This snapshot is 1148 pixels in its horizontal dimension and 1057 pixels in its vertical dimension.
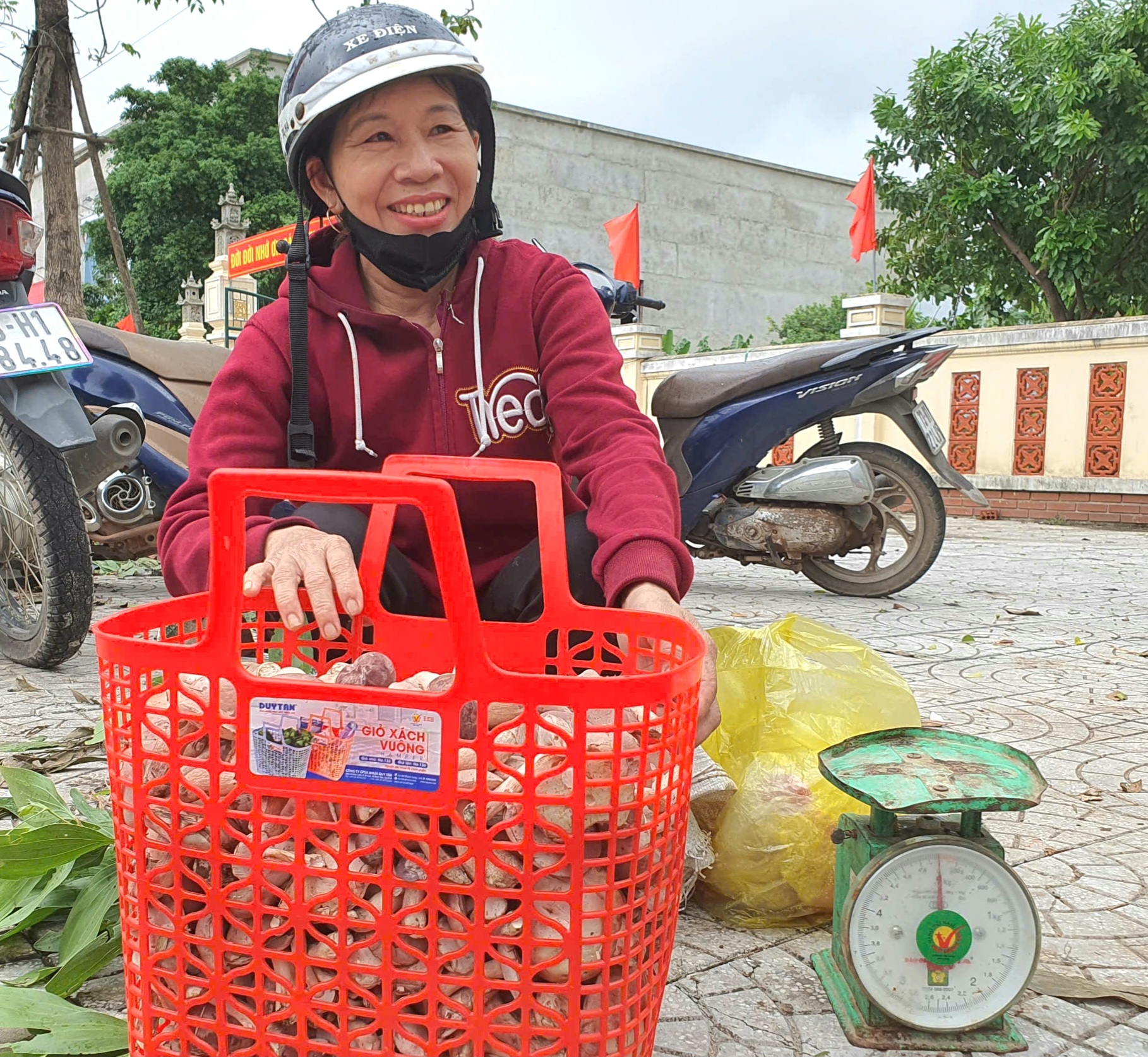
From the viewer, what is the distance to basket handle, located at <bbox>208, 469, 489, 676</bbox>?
0.94m

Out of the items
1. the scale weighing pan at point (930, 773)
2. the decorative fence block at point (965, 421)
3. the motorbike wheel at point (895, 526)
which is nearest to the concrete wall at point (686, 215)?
the decorative fence block at point (965, 421)

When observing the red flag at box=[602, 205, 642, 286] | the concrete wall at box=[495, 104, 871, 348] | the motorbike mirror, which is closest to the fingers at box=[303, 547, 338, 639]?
the motorbike mirror

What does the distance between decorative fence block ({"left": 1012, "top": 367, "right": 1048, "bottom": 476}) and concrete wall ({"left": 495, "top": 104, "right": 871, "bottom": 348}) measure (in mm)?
12678

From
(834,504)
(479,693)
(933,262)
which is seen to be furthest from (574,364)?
(933,262)

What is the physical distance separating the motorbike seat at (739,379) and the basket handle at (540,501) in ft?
11.1

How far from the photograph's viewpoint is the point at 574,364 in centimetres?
182

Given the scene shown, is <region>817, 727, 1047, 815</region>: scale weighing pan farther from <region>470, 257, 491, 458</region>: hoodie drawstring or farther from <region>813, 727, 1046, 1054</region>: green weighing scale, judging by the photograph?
<region>470, 257, 491, 458</region>: hoodie drawstring

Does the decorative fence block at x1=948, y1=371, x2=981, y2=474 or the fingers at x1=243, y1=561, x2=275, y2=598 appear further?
the decorative fence block at x1=948, y1=371, x2=981, y2=474

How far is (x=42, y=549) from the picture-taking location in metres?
2.96

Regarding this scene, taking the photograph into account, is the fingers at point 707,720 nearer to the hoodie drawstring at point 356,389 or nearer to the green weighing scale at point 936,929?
the green weighing scale at point 936,929

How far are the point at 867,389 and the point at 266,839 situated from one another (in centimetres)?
411

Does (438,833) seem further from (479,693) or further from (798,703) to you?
(798,703)

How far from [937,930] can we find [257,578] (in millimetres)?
912

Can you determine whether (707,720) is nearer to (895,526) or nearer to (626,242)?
(895,526)
